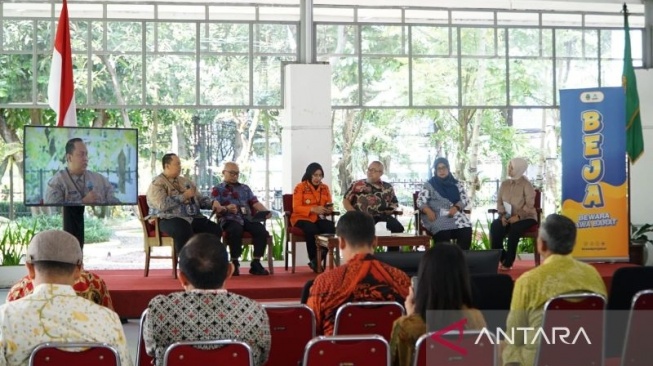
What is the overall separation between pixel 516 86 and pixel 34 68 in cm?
514

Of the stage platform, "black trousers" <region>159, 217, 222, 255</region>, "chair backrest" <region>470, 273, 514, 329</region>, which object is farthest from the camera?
"black trousers" <region>159, 217, 222, 255</region>

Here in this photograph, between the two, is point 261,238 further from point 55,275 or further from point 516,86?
point 55,275

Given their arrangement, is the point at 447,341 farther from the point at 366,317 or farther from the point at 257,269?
the point at 257,269

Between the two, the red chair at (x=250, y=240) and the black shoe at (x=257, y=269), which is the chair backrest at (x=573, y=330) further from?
the black shoe at (x=257, y=269)

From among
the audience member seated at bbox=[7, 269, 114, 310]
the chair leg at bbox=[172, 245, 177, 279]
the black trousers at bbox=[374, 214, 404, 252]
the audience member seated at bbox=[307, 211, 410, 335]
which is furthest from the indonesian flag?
the audience member seated at bbox=[307, 211, 410, 335]

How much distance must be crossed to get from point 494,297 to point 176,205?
4.84 m

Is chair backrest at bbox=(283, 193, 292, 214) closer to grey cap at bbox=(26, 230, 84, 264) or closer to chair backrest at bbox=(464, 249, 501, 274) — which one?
chair backrest at bbox=(464, 249, 501, 274)

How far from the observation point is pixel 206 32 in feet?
34.3

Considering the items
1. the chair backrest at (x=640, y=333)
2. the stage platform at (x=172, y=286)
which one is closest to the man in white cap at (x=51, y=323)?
the chair backrest at (x=640, y=333)

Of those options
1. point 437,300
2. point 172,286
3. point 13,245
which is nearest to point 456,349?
point 437,300

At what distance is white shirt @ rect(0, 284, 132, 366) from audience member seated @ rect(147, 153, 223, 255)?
5.42 metres

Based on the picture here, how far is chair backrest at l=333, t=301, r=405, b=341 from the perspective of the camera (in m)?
3.83

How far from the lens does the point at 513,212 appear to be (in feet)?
31.7

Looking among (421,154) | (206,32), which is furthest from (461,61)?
(206,32)
